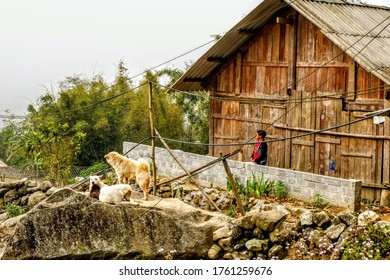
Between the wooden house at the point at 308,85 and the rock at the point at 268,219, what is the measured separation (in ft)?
13.0

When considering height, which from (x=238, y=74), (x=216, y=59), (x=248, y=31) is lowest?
(x=238, y=74)

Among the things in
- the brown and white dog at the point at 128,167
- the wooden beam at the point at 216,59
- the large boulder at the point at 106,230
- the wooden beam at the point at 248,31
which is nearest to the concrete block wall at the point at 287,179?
the wooden beam at the point at 216,59

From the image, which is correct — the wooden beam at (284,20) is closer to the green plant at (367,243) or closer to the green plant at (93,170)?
the green plant at (93,170)

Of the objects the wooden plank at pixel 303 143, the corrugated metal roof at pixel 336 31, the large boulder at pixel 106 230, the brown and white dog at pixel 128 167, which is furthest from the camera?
the wooden plank at pixel 303 143

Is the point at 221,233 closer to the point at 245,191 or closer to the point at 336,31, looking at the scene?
the point at 245,191

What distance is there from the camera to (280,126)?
21.4 metres

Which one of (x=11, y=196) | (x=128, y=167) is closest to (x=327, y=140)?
(x=128, y=167)

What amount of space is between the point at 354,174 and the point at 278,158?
265cm

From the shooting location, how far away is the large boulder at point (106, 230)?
51.4 feet

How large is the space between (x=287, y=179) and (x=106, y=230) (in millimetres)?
4863

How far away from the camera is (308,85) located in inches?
815

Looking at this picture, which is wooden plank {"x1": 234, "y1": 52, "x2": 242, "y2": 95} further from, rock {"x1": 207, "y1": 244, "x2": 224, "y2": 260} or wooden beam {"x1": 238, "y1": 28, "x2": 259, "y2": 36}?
rock {"x1": 207, "y1": 244, "x2": 224, "y2": 260}

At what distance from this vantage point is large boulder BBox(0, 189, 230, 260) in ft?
51.4

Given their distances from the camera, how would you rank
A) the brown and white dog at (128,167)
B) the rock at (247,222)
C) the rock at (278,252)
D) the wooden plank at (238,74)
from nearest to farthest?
the rock at (278,252) → the rock at (247,222) → the brown and white dog at (128,167) → the wooden plank at (238,74)
